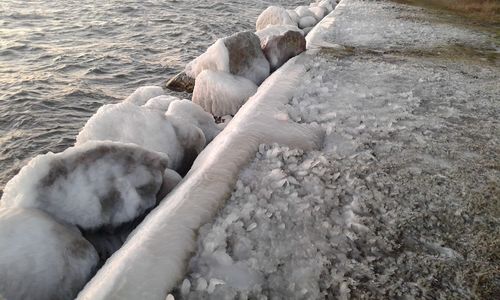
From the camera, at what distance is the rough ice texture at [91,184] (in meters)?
2.21

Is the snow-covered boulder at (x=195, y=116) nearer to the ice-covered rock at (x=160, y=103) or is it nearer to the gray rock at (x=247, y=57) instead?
the ice-covered rock at (x=160, y=103)

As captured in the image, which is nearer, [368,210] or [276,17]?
[368,210]

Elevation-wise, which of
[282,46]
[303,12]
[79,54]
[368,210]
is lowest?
[79,54]

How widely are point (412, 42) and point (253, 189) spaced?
4.81 metres

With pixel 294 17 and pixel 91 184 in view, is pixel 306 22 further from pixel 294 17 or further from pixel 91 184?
pixel 91 184

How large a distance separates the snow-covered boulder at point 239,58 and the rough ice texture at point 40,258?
294 centimetres

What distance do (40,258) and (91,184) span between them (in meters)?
0.53

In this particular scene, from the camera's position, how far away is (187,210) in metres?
2.18

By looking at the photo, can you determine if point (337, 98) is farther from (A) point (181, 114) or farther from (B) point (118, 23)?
(B) point (118, 23)

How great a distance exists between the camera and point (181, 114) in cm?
353

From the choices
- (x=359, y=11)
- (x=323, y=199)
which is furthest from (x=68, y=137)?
(x=359, y=11)

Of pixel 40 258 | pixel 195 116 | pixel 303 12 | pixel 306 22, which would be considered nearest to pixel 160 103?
pixel 195 116

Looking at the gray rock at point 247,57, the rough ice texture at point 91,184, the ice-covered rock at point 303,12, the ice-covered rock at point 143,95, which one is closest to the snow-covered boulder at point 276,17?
the ice-covered rock at point 303,12

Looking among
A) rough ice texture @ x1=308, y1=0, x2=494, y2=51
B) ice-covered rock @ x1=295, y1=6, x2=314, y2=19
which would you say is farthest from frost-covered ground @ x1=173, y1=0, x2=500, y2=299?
ice-covered rock @ x1=295, y1=6, x2=314, y2=19
